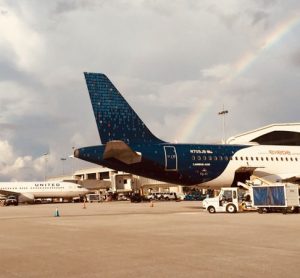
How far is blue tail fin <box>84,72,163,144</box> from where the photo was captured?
37.9 metres

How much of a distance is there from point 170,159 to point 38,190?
5677cm

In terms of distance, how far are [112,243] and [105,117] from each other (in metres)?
23.4

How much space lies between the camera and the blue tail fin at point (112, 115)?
37906 millimetres

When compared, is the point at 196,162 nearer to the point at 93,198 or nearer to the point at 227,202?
the point at 227,202

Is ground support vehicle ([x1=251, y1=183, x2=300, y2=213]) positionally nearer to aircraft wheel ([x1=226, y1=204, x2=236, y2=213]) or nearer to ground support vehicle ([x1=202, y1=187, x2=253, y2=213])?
ground support vehicle ([x1=202, y1=187, x2=253, y2=213])

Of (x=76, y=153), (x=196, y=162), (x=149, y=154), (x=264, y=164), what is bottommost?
(x=264, y=164)

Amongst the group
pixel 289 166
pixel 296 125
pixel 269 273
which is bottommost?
pixel 269 273

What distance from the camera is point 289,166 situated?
142ft

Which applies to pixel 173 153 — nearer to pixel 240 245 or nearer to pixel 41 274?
pixel 240 245

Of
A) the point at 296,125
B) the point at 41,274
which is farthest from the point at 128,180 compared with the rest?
the point at 41,274

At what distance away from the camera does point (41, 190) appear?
8825 centimetres

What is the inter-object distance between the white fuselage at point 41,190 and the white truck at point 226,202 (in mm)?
58543

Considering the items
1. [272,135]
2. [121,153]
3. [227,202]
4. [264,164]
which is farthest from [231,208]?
[272,135]

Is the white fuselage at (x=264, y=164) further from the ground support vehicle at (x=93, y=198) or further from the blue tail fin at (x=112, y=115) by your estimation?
the ground support vehicle at (x=93, y=198)
